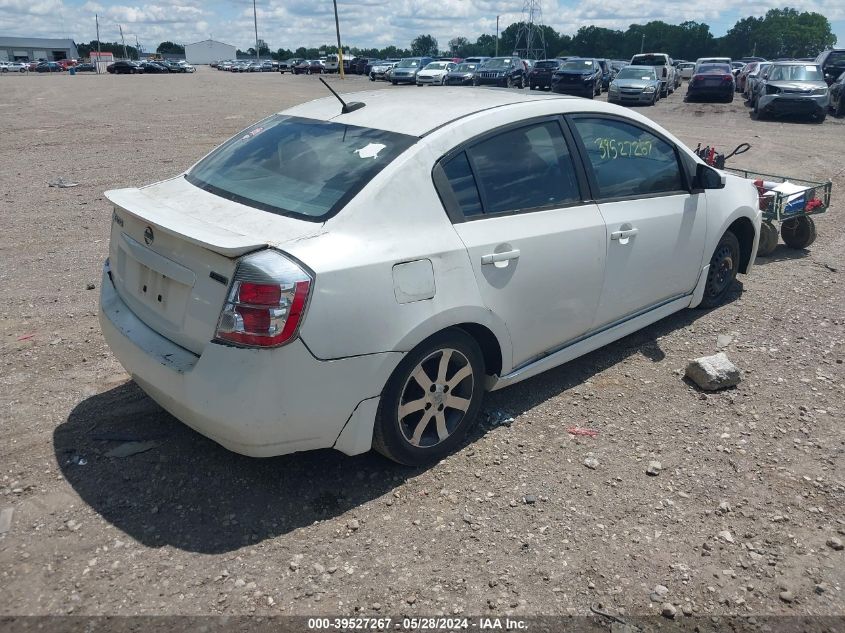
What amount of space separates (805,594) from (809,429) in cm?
144

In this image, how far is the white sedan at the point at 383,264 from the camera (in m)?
2.98

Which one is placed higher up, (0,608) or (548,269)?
(548,269)

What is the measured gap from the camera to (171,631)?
261 cm

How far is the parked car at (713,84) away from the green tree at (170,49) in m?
138

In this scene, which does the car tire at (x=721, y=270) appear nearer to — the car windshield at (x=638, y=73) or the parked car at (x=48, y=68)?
the car windshield at (x=638, y=73)

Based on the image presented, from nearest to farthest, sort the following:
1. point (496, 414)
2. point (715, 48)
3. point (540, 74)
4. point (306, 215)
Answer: point (306, 215), point (496, 414), point (540, 74), point (715, 48)

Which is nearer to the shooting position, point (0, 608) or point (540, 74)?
point (0, 608)

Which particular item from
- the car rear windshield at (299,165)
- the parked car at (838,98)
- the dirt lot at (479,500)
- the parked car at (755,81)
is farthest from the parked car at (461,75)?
the car rear windshield at (299,165)

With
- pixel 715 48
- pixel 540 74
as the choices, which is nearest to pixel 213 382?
pixel 540 74

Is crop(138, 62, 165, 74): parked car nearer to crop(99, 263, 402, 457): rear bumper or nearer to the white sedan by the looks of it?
the white sedan

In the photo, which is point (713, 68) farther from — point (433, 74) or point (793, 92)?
point (433, 74)

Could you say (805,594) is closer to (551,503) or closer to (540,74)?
(551,503)

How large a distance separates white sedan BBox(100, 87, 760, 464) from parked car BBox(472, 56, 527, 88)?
97.7 feet

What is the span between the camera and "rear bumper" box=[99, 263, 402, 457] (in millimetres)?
2949
